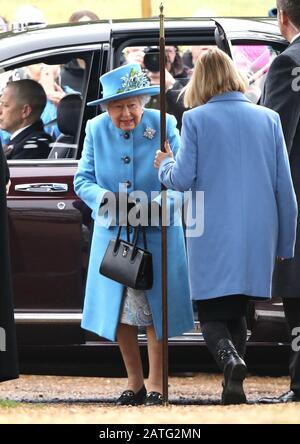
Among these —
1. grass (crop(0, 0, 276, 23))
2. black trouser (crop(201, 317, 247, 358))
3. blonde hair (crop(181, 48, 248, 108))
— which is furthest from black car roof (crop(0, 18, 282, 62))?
grass (crop(0, 0, 276, 23))

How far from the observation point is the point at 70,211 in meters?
8.45

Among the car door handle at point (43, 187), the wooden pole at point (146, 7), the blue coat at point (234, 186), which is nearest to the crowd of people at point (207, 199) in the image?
the blue coat at point (234, 186)

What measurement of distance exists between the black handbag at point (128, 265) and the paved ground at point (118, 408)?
624mm

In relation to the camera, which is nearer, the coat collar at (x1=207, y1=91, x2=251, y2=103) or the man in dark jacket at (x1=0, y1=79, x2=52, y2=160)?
the coat collar at (x1=207, y1=91, x2=251, y2=103)

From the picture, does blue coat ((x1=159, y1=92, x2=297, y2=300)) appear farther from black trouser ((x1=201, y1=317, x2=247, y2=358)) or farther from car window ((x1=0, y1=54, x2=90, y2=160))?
car window ((x1=0, y1=54, x2=90, y2=160))

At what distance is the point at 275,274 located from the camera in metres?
7.87

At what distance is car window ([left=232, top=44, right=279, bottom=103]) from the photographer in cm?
879

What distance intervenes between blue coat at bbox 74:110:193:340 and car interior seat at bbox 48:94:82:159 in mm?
667

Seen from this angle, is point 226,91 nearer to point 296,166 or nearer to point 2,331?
point 296,166

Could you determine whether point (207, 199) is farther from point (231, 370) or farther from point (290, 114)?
point (231, 370)

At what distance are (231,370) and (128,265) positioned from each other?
2.54 feet
